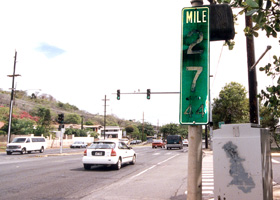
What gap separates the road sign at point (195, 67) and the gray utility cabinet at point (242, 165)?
4.26 ft

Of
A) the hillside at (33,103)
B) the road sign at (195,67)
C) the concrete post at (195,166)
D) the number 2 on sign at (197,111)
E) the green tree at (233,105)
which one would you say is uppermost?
the hillside at (33,103)

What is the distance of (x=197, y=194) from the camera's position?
347 cm

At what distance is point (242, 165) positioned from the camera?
4.44m

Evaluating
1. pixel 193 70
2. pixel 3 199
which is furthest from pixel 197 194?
pixel 3 199

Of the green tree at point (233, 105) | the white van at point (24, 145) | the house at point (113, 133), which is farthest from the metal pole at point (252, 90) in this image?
the house at point (113, 133)

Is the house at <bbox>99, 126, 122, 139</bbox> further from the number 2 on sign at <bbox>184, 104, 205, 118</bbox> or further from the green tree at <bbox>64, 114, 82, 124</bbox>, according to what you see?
the number 2 on sign at <bbox>184, 104, 205, 118</bbox>

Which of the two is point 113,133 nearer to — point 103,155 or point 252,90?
point 103,155

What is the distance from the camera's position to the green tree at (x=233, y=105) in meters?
38.7

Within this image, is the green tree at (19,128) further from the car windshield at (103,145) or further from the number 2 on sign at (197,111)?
the number 2 on sign at (197,111)

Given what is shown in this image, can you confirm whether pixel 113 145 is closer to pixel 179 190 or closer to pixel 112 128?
pixel 179 190

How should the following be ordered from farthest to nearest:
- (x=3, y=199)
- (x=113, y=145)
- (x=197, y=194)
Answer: (x=113, y=145) → (x=3, y=199) → (x=197, y=194)

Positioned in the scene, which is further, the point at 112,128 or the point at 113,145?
the point at 112,128

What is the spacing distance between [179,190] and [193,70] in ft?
22.2

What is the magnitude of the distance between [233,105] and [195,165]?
37724 millimetres
